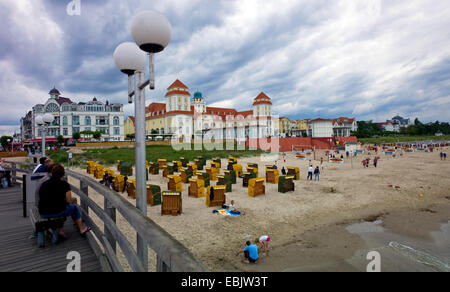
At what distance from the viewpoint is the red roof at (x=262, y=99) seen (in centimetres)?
8719

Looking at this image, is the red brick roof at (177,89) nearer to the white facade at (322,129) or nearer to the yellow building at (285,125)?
the white facade at (322,129)

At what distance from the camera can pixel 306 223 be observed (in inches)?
424

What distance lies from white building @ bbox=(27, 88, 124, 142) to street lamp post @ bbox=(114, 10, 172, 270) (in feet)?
186

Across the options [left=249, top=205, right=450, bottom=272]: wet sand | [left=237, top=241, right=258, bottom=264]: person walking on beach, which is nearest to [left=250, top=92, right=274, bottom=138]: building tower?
[left=249, top=205, right=450, bottom=272]: wet sand

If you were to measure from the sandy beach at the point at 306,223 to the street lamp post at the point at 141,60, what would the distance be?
16.5 feet

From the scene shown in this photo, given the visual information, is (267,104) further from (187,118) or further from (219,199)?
(219,199)

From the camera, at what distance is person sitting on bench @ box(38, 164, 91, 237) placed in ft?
11.7

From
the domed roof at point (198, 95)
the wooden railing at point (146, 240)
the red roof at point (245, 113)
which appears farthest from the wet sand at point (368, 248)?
the domed roof at point (198, 95)

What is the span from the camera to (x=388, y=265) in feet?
24.5

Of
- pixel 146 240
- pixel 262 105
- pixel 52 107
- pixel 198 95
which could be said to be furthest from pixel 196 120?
pixel 146 240

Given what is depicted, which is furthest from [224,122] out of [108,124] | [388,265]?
[388,265]

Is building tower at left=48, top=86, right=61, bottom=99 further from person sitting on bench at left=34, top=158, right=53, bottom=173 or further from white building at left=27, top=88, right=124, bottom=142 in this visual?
person sitting on bench at left=34, top=158, right=53, bottom=173

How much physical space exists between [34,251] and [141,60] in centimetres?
339
